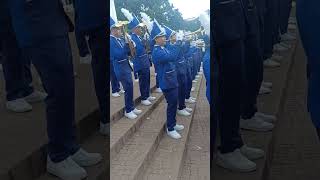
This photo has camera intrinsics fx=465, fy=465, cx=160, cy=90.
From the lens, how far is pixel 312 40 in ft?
4.10

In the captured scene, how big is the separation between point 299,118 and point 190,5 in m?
1.44

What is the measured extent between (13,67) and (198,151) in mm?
1292

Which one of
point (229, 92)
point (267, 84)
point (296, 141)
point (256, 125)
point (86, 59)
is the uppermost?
point (86, 59)

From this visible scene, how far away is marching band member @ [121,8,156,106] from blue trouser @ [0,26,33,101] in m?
1.07

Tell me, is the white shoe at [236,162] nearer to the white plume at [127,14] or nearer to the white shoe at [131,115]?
the white shoe at [131,115]

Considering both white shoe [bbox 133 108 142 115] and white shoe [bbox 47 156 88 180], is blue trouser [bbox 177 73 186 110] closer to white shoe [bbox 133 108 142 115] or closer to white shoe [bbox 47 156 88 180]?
white shoe [bbox 133 108 142 115]

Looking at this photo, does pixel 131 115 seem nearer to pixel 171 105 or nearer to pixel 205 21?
pixel 171 105

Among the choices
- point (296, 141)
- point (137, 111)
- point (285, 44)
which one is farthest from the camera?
point (285, 44)

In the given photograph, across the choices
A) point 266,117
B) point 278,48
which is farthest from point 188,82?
point 278,48

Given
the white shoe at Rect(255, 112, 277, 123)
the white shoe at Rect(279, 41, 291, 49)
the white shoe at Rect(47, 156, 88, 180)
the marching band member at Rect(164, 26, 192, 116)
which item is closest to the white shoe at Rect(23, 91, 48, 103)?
the white shoe at Rect(47, 156, 88, 180)

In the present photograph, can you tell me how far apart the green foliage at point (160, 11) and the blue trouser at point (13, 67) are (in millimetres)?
1148

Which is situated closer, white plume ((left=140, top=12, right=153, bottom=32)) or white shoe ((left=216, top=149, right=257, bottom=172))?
white plume ((left=140, top=12, right=153, bottom=32))

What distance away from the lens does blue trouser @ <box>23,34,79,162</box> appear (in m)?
1.57

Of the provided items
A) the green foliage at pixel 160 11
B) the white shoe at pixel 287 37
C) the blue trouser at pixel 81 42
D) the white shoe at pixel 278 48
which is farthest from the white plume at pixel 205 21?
the white shoe at pixel 278 48
